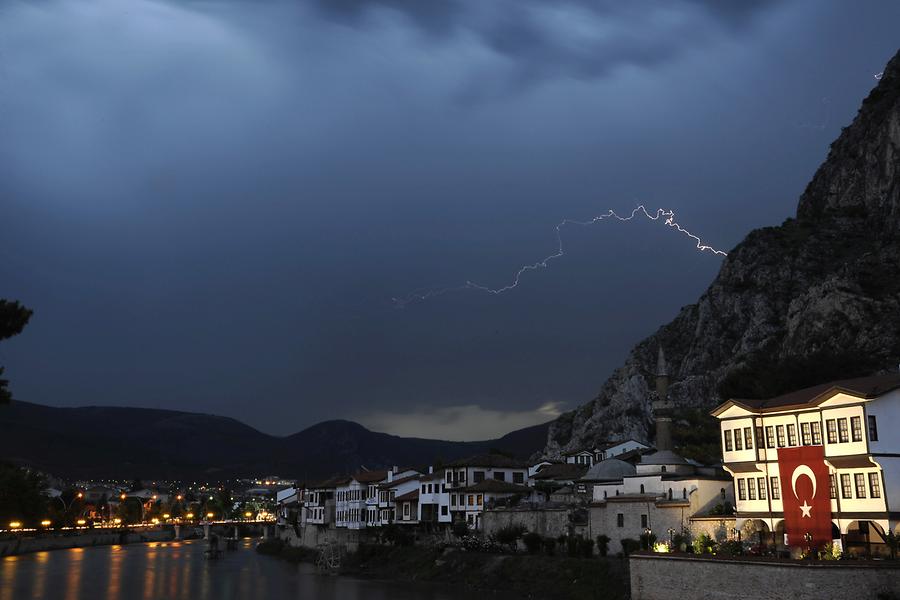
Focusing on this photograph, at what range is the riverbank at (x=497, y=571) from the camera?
53.3 metres

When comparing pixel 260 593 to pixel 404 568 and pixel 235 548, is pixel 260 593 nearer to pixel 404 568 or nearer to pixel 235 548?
pixel 404 568

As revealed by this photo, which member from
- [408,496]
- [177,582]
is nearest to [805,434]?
[408,496]

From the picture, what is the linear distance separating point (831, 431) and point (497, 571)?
31.4m

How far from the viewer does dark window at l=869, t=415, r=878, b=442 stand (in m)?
42.7

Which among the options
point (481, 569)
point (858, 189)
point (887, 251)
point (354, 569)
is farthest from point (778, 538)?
point (858, 189)

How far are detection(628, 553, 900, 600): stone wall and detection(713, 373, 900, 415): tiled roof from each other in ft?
37.9

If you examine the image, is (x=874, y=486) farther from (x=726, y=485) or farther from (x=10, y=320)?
(x=10, y=320)

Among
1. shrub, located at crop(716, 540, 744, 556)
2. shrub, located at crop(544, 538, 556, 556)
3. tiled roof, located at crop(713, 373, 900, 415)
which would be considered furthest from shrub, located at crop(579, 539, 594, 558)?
shrub, located at crop(716, 540, 744, 556)

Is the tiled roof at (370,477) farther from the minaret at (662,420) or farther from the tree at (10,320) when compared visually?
the tree at (10,320)

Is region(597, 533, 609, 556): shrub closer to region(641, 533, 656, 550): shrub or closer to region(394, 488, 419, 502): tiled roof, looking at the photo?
region(641, 533, 656, 550): shrub

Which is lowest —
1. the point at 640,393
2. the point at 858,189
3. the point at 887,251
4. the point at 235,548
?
the point at 235,548

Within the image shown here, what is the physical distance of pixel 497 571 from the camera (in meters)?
64.9

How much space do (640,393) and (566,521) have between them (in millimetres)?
93824

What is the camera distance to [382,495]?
102 meters
